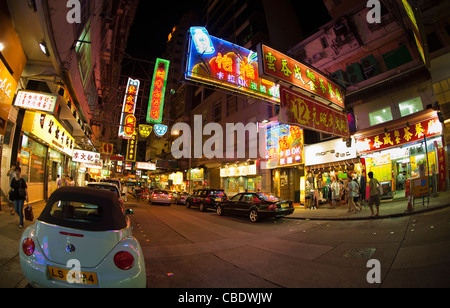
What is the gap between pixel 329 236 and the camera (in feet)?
23.4

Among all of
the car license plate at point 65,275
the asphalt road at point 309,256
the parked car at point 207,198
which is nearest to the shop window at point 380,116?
the asphalt road at point 309,256

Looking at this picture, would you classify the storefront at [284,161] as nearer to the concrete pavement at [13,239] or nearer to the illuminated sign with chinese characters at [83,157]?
the concrete pavement at [13,239]

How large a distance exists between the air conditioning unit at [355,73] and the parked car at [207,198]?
11.6m

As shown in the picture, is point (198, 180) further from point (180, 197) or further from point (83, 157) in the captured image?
point (83, 157)

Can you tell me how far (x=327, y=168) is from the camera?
15289mm

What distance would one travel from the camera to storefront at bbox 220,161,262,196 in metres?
20.7

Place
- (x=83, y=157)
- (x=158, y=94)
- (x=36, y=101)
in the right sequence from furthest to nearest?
(x=83, y=157) → (x=158, y=94) → (x=36, y=101)

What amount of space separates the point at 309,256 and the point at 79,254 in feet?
16.1

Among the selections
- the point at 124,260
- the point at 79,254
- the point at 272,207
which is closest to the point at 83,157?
the point at 272,207

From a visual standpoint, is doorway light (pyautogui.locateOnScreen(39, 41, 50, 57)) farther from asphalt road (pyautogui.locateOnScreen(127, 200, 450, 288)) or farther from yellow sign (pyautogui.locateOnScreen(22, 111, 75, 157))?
asphalt road (pyautogui.locateOnScreen(127, 200, 450, 288))

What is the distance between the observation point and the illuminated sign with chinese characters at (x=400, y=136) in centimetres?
1045

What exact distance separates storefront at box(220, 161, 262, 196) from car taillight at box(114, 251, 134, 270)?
17295mm

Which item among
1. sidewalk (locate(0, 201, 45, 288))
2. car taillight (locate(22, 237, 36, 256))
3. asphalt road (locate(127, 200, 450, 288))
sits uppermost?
car taillight (locate(22, 237, 36, 256))

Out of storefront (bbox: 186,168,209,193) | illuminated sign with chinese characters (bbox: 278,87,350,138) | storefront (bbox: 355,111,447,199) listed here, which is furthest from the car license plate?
storefront (bbox: 186,168,209,193)
